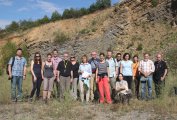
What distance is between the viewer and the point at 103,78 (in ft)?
43.0

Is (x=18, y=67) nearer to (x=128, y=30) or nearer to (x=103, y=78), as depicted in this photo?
(x=103, y=78)

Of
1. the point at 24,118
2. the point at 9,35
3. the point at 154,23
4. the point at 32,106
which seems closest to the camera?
the point at 24,118

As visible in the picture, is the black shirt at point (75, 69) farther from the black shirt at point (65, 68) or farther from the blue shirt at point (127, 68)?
the blue shirt at point (127, 68)

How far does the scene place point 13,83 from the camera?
Result: 13.1 metres

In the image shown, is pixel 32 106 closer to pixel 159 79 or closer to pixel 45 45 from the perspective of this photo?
pixel 159 79

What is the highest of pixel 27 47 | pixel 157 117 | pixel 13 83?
pixel 27 47

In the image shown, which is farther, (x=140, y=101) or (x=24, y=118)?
(x=140, y=101)

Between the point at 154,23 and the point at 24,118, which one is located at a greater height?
the point at 154,23

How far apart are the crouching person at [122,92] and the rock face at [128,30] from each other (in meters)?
14.1

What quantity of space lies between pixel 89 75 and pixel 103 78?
0.48 metres

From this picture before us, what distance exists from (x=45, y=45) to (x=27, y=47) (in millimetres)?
2800

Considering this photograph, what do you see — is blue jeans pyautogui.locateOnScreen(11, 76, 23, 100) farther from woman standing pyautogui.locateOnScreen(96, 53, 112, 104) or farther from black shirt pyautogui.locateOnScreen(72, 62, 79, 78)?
woman standing pyautogui.locateOnScreen(96, 53, 112, 104)

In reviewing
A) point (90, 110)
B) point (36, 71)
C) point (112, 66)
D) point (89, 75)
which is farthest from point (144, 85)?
point (36, 71)

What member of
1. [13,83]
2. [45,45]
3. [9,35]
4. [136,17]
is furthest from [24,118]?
[9,35]
